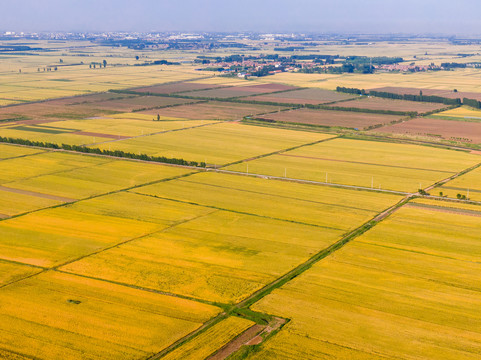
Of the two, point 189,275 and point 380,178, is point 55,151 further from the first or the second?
point 189,275

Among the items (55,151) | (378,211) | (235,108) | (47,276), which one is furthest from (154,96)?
(47,276)

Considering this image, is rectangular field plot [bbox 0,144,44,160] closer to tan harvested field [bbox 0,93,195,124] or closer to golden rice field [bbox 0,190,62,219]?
golden rice field [bbox 0,190,62,219]

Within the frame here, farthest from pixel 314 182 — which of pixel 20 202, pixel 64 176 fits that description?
pixel 20 202

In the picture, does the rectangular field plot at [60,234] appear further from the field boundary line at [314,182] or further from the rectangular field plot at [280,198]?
the field boundary line at [314,182]

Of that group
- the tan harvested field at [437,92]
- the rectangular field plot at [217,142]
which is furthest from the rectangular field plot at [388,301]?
the tan harvested field at [437,92]

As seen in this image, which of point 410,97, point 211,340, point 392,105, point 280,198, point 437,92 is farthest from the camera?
point 437,92

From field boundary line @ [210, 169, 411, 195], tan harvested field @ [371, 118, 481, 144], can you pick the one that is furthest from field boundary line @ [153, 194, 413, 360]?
tan harvested field @ [371, 118, 481, 144]

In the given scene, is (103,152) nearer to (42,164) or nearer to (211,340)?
(42,164)
